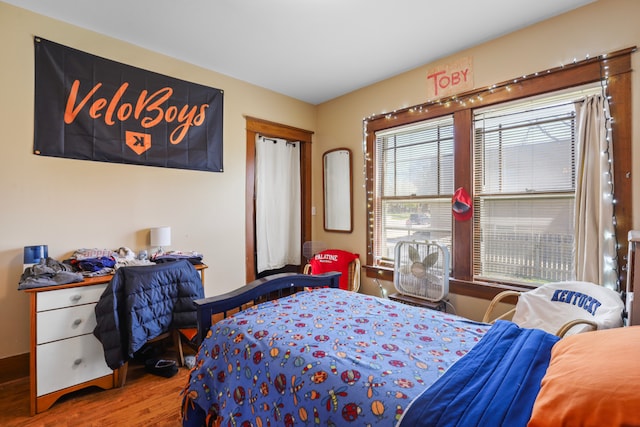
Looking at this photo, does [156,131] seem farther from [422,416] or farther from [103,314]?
[422,416]

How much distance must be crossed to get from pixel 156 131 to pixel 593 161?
3.57 metres

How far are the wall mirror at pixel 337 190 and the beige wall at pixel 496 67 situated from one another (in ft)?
0.32

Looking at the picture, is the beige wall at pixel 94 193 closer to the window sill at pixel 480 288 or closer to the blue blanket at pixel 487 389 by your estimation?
the window sill at pixel 480 288

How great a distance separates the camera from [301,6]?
7.05 feet

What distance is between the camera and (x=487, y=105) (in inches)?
104

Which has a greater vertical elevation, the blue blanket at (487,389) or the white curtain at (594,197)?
the white curtain at (594,197)

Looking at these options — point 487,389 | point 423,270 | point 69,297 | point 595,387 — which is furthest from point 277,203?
point 595,387

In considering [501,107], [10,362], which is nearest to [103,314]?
[10,362]

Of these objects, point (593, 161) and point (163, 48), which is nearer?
point (593, 161)

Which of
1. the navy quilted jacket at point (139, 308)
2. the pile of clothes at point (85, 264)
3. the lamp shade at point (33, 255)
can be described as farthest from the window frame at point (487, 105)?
the lamp shade at point (33, 255)

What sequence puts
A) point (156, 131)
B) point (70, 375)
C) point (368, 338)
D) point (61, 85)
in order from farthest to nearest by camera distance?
point (156, 131)
point (61, 85)
point (70, 375)
point (368, 338)

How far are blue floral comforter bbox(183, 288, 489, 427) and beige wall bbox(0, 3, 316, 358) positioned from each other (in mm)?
1680

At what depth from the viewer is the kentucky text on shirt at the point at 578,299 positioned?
167 cm

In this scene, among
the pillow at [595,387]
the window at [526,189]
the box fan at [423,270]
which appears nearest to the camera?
the pillow at [595,387]
